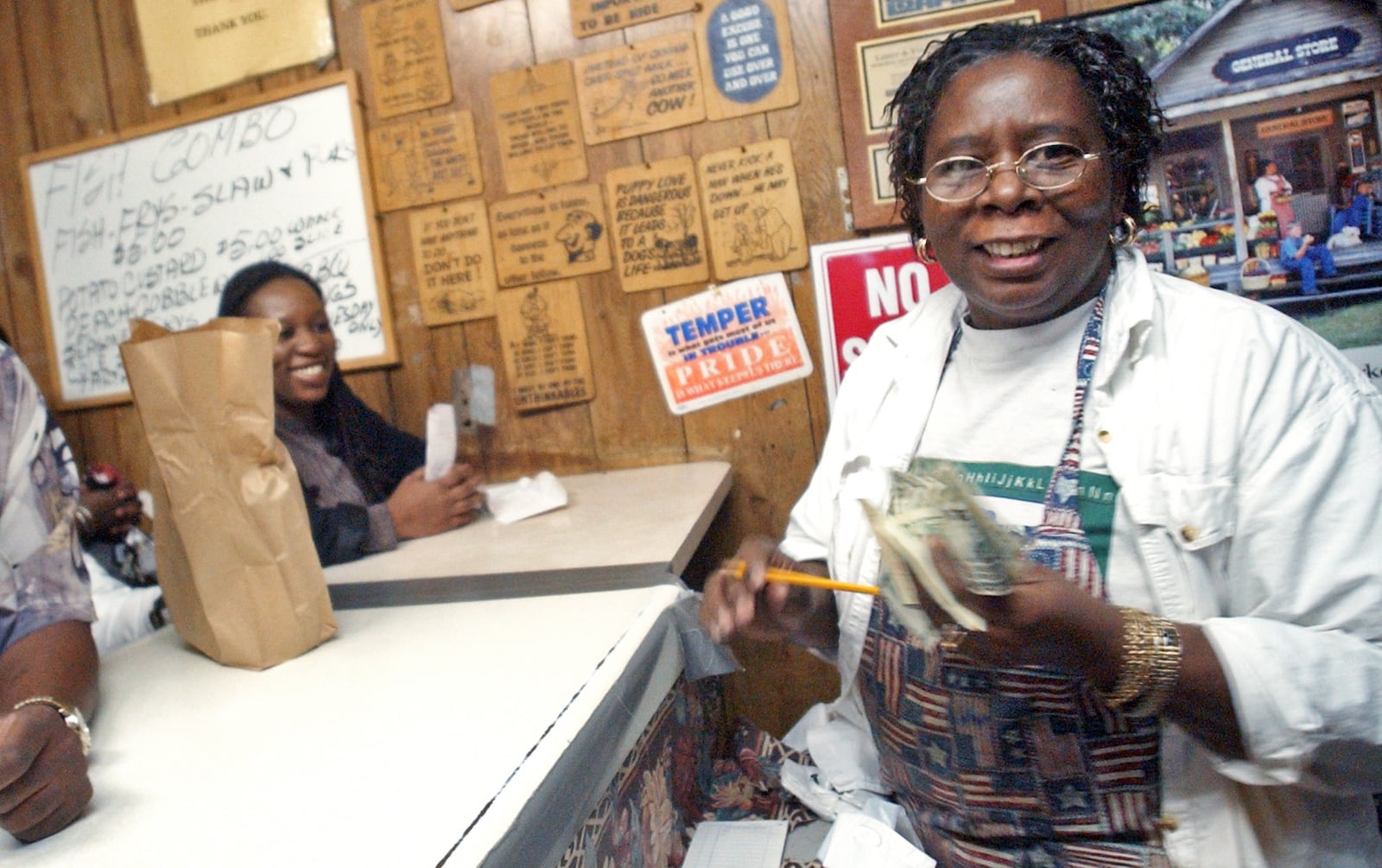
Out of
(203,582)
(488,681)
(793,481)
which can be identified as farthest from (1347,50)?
(203,582)

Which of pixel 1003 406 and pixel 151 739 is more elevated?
pixel 1003 406

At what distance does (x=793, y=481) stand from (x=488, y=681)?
2.95 feet

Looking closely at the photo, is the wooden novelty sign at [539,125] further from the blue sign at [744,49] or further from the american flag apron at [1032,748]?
the american flag apron at [1032,748]

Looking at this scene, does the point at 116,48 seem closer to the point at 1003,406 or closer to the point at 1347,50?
the point at 1003,406

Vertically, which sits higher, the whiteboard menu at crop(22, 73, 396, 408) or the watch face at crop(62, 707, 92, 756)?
the whiteboard menu at crop(22, 73, 396, 408)

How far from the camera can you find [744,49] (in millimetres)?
1573

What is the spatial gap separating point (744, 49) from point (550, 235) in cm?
51

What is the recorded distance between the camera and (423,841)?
2.09 ft

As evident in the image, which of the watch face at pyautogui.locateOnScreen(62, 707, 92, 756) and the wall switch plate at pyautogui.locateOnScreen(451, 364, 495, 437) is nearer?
the watch face at pyautogui.locateOnScreen(62, 707, 92, 756)

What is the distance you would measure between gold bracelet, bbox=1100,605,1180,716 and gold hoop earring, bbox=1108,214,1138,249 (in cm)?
46

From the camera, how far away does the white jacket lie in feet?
2.48

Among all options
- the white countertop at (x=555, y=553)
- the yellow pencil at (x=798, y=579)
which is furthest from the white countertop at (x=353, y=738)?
the yellow pencil at (x=798, y=579)

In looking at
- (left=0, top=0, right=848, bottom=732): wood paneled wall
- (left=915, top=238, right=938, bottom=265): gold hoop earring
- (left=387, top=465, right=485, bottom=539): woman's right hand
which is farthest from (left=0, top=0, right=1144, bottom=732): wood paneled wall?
(left=915, top=238, right=938, bottom=265): gold hoop earring

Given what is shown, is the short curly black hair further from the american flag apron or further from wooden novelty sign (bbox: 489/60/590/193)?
wooden novelty sign (bbox: 489/60/590/193)
